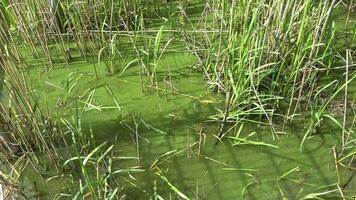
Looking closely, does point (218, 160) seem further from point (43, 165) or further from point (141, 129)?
point (43, 165)

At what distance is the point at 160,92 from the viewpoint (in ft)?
6.82

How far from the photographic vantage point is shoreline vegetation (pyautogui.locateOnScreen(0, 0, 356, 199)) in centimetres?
171

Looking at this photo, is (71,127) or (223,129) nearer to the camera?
(71,127)

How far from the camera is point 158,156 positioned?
1.81 meters

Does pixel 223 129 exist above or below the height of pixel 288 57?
below

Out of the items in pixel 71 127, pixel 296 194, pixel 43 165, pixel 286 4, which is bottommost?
pixel 296 194

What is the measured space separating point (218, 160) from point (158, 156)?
0.78 feet

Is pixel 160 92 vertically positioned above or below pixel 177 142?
above

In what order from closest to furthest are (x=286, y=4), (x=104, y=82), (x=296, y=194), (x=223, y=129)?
(x=296, y=194), (x=286, y=4), (x=223, y=129), (x=104, y=82)

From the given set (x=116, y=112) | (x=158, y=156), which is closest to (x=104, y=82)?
(x=116, y=112)

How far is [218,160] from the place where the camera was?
1.79 meters

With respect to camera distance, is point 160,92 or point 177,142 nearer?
point 177,142

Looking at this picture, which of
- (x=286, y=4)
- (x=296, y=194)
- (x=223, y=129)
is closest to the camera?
(x=296, y=194)

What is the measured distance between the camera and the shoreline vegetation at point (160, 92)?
171 cm
